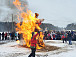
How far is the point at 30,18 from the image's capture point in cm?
1154

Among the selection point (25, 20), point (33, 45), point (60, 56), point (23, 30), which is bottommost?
point (60, 56)

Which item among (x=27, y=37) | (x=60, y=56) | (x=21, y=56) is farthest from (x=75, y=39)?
(x=21, y=56)

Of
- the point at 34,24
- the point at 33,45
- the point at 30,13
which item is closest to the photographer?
the point at 33,45

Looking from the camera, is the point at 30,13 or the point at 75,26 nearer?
the point at 30,13

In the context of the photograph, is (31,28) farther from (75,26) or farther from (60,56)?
(75,26)

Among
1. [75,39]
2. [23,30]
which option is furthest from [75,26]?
[23,30]

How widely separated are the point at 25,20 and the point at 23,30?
121 cm

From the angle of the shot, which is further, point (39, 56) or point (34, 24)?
point (34, 24)

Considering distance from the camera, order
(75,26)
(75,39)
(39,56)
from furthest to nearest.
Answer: (75,26)
(75,39)
(39,56)

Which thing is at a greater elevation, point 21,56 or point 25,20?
point 25,20

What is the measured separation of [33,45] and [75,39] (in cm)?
1512

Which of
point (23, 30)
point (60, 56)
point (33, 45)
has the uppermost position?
point (23, 30)

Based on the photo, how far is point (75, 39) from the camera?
66.4 feet

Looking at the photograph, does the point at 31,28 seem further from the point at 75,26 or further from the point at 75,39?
the point at 75,26
